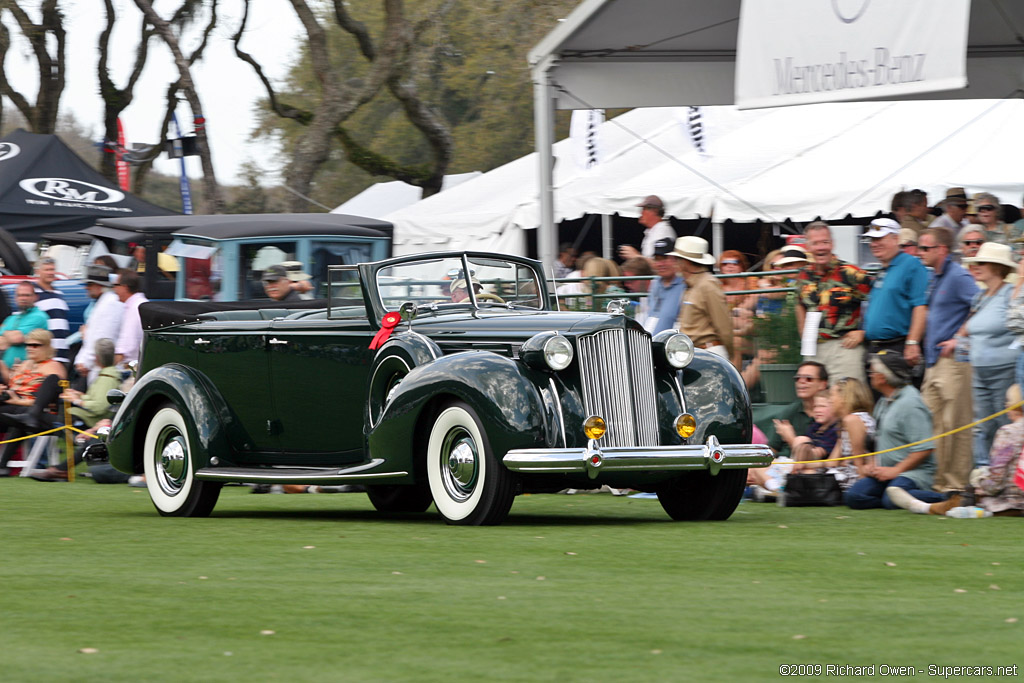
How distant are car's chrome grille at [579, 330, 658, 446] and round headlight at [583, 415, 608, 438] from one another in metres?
0.16

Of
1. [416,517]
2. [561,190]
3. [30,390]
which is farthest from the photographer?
[561,190]

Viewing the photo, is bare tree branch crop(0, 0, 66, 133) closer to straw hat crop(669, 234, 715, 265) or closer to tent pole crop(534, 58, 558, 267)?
tent pole crop(534, 58, 558, 267)

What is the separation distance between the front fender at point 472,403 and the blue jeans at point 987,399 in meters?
3.23

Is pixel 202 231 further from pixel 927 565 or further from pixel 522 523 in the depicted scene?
pixel 927 565

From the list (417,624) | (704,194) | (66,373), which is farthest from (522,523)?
(704,194)

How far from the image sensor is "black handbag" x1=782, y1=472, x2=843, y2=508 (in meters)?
10.1

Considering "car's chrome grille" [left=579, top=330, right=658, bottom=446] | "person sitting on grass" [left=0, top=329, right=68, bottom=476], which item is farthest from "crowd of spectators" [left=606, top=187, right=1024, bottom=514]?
"person sitting on grass" [left=0, top=329, right=68, bottom=476]

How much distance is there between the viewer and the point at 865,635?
5.04m

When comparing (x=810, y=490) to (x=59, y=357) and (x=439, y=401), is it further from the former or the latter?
(x=59, y=357)

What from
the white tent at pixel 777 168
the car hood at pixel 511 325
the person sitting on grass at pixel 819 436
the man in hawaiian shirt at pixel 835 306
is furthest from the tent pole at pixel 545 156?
the car hood at pixel 511 325

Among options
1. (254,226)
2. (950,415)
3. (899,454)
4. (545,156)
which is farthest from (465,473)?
(254,226)

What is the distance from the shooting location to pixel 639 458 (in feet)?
27.5

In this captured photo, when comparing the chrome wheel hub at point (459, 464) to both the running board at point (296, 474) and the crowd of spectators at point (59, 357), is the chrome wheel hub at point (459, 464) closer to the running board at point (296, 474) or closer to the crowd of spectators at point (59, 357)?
the running board at point (296, 474)

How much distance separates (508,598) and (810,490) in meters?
4.67
